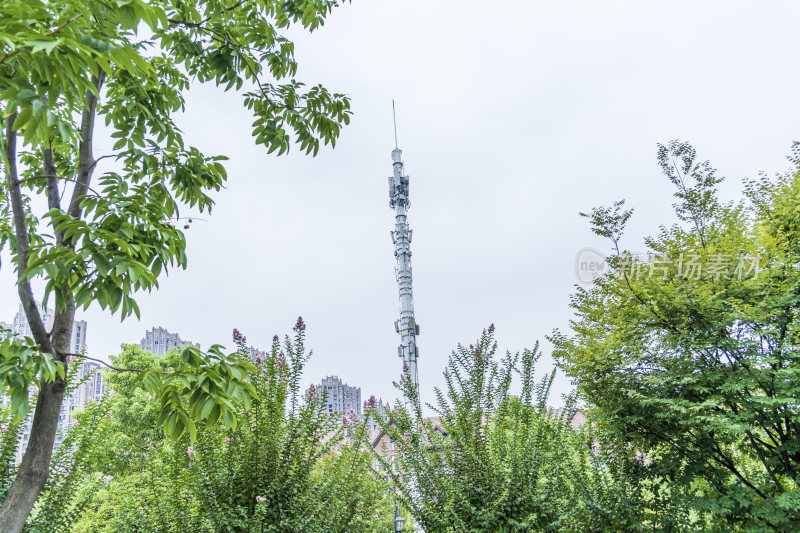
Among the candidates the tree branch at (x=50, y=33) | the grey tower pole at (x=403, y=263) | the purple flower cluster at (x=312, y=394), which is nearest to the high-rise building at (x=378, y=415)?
the purple flower cluster at (x=312, y=394)

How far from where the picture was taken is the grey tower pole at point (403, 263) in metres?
11.5

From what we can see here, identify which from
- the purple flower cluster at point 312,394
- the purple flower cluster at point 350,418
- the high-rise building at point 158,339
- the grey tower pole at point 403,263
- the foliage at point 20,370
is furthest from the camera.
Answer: the high-rise building at point 158,339

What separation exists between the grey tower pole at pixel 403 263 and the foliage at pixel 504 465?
5.46 metres

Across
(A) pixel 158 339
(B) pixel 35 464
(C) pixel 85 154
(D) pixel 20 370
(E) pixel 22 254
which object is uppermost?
(A) pixel 158 339

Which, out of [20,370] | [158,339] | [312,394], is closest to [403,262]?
[312,394]

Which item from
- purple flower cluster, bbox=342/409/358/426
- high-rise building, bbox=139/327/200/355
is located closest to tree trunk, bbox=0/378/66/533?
purple flower cluster, bbox=342/409/358/426

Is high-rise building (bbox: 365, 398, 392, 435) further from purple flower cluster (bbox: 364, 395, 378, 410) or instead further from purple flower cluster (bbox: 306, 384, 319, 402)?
purple flower cluster (bbox: 306, 384, 319, 402)

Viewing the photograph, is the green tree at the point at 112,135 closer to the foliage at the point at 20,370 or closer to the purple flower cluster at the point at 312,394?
the foliage at the point at 20,370

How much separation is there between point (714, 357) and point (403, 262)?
26.7 ft

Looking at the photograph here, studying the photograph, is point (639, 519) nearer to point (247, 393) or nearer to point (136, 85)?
point (247, 393)

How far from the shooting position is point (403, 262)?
12906mm

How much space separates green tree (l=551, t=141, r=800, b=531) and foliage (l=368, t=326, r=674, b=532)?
0.54m

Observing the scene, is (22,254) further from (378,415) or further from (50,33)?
(378,415)

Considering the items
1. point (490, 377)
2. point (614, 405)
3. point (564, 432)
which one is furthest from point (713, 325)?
point (490, 377)
